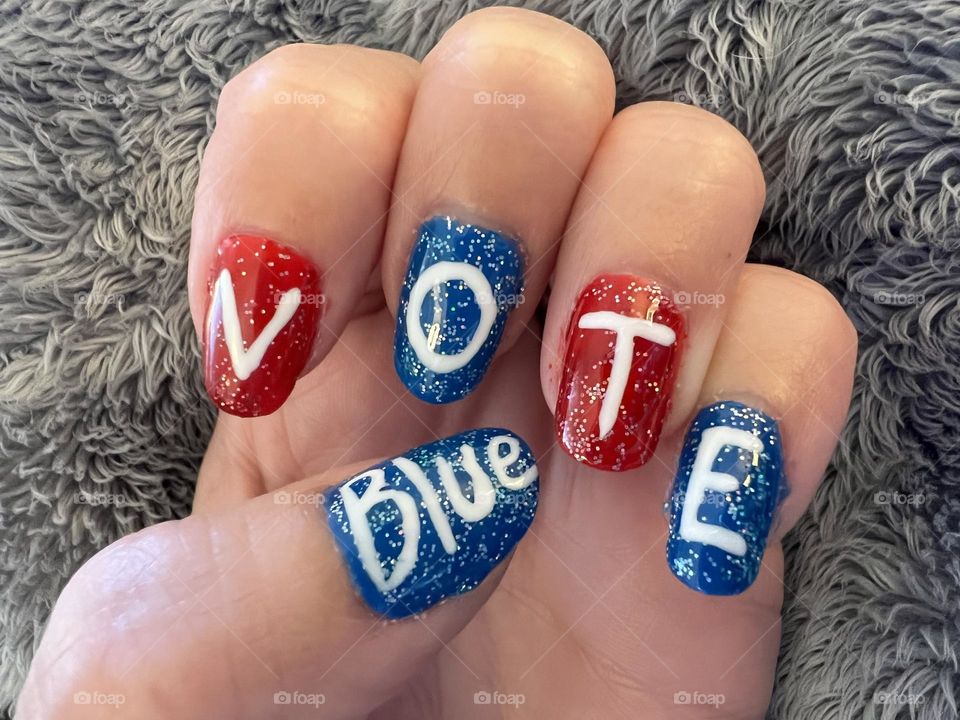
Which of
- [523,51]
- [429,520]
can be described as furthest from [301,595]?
[523,51]

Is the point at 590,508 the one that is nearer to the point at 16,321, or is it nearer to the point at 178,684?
the point at 178,684

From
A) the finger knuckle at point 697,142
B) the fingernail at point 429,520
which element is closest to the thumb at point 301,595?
the fingernail at point 429,520

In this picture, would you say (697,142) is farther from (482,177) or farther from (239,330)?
(239,330)

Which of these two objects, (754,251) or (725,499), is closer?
(725,499)

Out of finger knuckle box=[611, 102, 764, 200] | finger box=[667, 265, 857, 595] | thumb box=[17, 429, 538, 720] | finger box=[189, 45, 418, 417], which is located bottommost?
thumb box=[17, 429, 538, 720]

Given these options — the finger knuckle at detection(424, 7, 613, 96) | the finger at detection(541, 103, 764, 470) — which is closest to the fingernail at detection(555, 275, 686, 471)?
the finger at detection(541, 103, 764, 470)

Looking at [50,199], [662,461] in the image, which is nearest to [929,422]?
[662,461]

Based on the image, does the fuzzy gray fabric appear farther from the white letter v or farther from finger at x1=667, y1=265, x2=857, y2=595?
the white letter v
